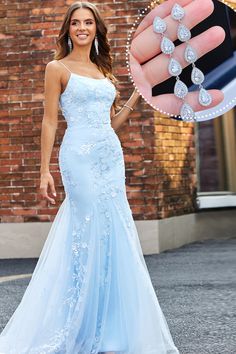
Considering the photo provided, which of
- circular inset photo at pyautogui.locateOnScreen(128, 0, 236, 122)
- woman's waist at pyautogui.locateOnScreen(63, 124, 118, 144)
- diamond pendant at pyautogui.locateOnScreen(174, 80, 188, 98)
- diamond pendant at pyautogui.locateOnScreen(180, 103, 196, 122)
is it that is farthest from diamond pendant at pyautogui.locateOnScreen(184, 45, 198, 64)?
woman's waist at pyautogui.locateOnScreen(63, 124, 118, 144)

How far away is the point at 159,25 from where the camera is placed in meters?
5.06

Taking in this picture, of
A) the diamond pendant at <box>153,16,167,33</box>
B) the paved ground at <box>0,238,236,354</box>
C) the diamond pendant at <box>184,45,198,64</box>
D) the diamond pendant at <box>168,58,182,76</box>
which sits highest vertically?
the diamond pendant at <box>153,16,167,33</box>

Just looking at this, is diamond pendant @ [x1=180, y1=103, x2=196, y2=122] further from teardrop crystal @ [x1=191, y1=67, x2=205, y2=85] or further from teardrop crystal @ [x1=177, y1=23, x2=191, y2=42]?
teardrop crystal @ [x1=177, y1=23, x2=191, y2=42]

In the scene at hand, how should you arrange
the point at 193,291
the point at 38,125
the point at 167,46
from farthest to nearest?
the point at 38,125
the point at 193,291
the point at 167,46

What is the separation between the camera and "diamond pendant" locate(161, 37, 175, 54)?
499 cm

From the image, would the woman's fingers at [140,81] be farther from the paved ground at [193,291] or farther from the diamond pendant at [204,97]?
the paved ground at [193,291]

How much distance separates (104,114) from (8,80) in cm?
655

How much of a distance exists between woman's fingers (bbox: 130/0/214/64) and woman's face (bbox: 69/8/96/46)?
0.26 m

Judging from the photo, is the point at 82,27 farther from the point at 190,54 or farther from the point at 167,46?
the point at 190,54

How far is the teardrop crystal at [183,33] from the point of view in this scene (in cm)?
503

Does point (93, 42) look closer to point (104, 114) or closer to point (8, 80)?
point (104, 114)

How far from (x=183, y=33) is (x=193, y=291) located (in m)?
3.30

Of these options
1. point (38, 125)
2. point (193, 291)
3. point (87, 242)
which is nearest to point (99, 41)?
point (87, 242)

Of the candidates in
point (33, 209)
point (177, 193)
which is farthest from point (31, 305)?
point (177, 193)
